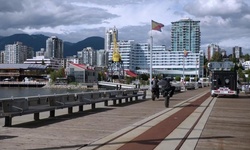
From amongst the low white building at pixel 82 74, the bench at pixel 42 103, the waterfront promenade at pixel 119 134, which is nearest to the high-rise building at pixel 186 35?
the low white building at pixel 82 74

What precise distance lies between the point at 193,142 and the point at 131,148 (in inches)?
77.5

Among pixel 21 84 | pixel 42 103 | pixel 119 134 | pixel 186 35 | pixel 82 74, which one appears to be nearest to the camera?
pixel 119 134

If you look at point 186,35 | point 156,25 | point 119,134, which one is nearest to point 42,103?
point 119,134

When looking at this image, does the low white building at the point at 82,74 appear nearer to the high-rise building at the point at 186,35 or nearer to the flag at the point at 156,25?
the high-rise building at the point at 186,35

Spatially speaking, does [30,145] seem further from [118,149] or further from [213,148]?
[213,148]

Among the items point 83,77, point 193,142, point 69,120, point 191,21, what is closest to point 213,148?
point 193,142

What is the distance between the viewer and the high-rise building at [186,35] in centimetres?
14548

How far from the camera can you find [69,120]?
48.3ft

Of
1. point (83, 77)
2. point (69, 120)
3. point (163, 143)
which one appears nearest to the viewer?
point (163, 143)

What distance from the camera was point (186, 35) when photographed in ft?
504

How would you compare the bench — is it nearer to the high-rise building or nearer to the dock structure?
the high-rise building

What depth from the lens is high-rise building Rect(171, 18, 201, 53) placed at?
477 ft

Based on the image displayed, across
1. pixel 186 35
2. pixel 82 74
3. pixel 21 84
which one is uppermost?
pixel 186 35

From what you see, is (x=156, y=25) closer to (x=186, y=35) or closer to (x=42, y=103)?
(x=42, y=103)
